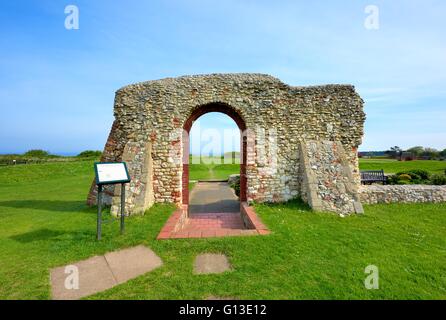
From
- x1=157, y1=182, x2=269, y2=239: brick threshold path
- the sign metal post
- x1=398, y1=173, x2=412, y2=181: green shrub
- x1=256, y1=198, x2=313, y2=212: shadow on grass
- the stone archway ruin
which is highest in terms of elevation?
the stone archway ruin

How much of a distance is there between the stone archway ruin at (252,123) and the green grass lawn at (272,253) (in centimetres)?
103

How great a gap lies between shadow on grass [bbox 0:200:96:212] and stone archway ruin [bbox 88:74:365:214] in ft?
6.60

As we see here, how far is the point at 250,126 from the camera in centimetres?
802

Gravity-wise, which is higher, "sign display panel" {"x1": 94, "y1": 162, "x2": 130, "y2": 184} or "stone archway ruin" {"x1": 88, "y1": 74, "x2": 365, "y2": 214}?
"stone archway ruin" {"x1": 88, "y1": 74, "x2": 365, "y2": 214}

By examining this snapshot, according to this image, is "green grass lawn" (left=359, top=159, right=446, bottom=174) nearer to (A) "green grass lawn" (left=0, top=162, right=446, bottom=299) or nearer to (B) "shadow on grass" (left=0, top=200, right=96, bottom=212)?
(A) "green grass lawn" (left=0, top=162, right=446, bottom=299)

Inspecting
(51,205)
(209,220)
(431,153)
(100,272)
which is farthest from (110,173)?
(431,153)

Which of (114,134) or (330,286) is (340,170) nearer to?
(330,286)

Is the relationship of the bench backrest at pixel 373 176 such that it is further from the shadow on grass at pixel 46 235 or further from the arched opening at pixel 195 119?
the shadow on grass at pixel 46 235

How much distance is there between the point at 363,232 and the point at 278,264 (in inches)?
116

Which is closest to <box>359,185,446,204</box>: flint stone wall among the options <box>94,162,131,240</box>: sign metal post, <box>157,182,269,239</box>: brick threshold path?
<box>157,182,269,239</box>: brick threshold path

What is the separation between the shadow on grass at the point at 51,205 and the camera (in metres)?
8.51

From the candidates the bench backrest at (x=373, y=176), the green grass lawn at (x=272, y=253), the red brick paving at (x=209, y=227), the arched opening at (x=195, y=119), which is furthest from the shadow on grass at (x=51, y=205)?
the bench backrest at (x=373, y=176)

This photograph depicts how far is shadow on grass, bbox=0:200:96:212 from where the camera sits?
8.51 meters

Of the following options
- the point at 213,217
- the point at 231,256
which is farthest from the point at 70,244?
the point at 213,217
